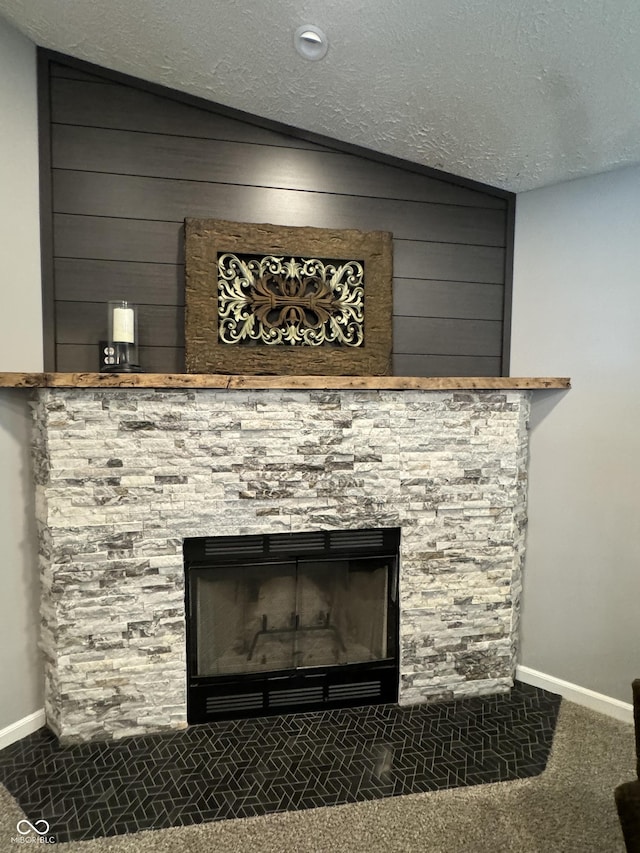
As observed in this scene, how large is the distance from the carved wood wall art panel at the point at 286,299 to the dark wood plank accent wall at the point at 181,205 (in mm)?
92

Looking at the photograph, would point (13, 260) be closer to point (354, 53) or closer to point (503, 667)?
point (354, 53)

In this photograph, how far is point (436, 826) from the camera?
1.64 metres

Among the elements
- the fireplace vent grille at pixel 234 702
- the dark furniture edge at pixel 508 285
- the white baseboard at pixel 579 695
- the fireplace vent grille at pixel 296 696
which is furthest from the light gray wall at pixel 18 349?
the white baseboard at pixel 579 695

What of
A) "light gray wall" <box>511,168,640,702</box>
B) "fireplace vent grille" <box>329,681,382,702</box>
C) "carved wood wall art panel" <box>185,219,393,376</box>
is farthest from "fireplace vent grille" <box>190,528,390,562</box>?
"light gray wall" <box>511,168,640,702</box>

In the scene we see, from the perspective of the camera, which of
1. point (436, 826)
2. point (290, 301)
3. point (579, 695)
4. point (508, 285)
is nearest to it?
point (436, 826)

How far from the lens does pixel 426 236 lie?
2.37 m

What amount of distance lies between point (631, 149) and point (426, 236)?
86 cm

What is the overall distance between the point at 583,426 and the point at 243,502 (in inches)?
62.5

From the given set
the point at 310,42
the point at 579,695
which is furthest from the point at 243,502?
the point at 579,695

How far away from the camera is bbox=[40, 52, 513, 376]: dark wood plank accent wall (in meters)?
2.03

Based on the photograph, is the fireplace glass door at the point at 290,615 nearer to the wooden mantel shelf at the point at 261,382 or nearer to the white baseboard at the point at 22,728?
the white baseboard at the point at 22,728

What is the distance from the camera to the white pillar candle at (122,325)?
1.98 metres

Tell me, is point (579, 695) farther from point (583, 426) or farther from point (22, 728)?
point (22, 728)

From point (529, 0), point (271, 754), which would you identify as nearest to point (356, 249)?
point (529, 0)
